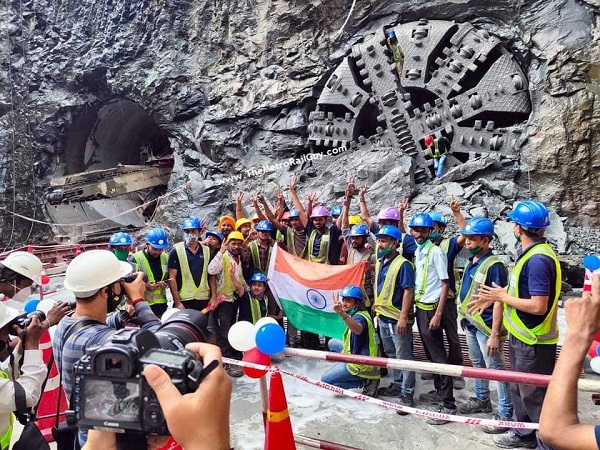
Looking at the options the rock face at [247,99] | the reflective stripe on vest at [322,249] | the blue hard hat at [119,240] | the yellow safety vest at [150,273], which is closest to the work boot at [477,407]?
the reflective stripe on vest at [322,249]

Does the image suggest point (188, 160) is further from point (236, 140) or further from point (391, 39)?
point (391, 39)

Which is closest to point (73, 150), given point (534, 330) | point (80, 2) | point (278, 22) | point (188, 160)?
point (80, 2)

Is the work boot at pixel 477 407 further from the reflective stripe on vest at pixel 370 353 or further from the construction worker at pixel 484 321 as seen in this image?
the reflective stripe on vest at pixel 370 353

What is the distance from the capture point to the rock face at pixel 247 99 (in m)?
6.70

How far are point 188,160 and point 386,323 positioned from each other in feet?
27.8

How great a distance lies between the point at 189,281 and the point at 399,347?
2.28m

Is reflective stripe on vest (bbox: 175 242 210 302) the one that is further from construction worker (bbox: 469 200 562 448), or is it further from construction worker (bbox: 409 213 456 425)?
construction worker (bbox: 469 200 562 448)

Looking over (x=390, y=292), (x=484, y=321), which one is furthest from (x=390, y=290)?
(x=484, y=321)

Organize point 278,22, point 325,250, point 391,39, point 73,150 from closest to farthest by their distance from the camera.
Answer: point 325,250 → point 391,39 → point 278,22 → point 73,150

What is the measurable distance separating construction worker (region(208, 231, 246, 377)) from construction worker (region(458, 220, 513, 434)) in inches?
93.4

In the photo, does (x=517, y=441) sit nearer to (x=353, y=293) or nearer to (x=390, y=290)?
(x=390, y=290)

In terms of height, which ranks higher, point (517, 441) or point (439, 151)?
point (439, 151)

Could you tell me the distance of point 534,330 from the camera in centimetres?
275

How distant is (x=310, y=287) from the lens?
4.88 m
